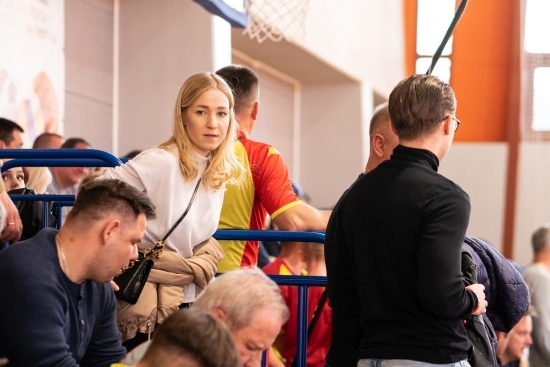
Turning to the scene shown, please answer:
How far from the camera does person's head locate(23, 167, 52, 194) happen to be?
4.68m

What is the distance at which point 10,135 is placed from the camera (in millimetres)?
4926

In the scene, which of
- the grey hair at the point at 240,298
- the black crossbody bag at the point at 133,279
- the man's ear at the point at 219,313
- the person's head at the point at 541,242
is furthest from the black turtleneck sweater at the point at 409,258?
the person's head at the point at 541,242

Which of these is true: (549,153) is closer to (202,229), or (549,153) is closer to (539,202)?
(539,202)

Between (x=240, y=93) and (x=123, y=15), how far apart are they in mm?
4395

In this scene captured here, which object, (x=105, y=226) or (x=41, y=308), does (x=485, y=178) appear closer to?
(x=105, y=226)

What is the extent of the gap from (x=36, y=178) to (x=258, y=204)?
1.53m

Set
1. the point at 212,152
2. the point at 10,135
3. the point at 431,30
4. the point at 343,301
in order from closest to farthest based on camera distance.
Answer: the point at 343,301, the point at 212,152, the point at 10,135, the point at 431,30

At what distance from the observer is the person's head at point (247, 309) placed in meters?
2.43

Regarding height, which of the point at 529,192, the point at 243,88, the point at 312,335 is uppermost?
the point at 243,88

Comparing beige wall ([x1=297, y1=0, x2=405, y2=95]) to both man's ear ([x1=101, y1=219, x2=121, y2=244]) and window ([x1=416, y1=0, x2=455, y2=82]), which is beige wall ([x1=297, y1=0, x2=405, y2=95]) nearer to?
window ([x1=416, y1=0, x2=455, y2=82])

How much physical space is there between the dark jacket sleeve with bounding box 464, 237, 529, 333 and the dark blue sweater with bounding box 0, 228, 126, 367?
4.60 ft

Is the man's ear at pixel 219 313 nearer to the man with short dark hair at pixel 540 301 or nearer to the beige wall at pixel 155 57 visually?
the man with short dark hair at pixel 540 301

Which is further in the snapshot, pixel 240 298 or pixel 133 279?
pixel 133 279

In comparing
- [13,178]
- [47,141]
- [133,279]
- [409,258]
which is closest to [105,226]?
[133,279]
